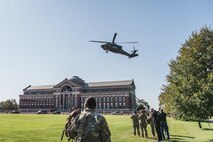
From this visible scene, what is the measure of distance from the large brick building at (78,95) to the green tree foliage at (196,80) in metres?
120

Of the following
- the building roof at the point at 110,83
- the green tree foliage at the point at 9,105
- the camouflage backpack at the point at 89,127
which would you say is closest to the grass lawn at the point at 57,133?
the camouflage backpack at the point at 89,127

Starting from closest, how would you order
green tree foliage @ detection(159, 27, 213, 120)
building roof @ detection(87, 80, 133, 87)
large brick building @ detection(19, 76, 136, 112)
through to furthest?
green tree foliage @ detection(159, 27, 213, 120) → large brick building @ detection(19, 76, 136, 112) → building roof @ detection(87, 80, 133, 87)

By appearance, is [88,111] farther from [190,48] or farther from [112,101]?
[112,101]

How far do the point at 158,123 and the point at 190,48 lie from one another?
1294cm

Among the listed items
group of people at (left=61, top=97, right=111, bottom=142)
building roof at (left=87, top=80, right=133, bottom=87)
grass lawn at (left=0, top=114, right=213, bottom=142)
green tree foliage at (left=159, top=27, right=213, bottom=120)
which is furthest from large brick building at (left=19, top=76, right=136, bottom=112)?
group of people at (left=61, top=97, right=111, bottom=142)

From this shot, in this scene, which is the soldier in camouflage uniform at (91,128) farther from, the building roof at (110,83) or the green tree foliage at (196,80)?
the building roof at (110,83)

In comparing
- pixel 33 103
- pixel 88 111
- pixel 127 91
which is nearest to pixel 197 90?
pixel 88 111

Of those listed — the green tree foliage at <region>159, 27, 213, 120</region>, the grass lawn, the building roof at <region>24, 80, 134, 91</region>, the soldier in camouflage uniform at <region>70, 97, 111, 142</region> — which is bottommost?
the grass lawn

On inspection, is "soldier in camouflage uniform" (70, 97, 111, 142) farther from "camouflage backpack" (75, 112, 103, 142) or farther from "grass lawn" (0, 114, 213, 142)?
"grass lawn" (0, 114, 213, 142)

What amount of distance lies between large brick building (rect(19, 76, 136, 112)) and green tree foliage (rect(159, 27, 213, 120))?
120 m

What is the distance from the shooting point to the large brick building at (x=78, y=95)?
152 meters

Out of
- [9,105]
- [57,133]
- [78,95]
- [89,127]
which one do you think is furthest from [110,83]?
[89,127]

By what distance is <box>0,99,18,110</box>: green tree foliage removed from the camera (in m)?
162

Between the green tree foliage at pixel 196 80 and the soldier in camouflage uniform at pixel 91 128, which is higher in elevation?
the green tree foliage at pixel 196 80
